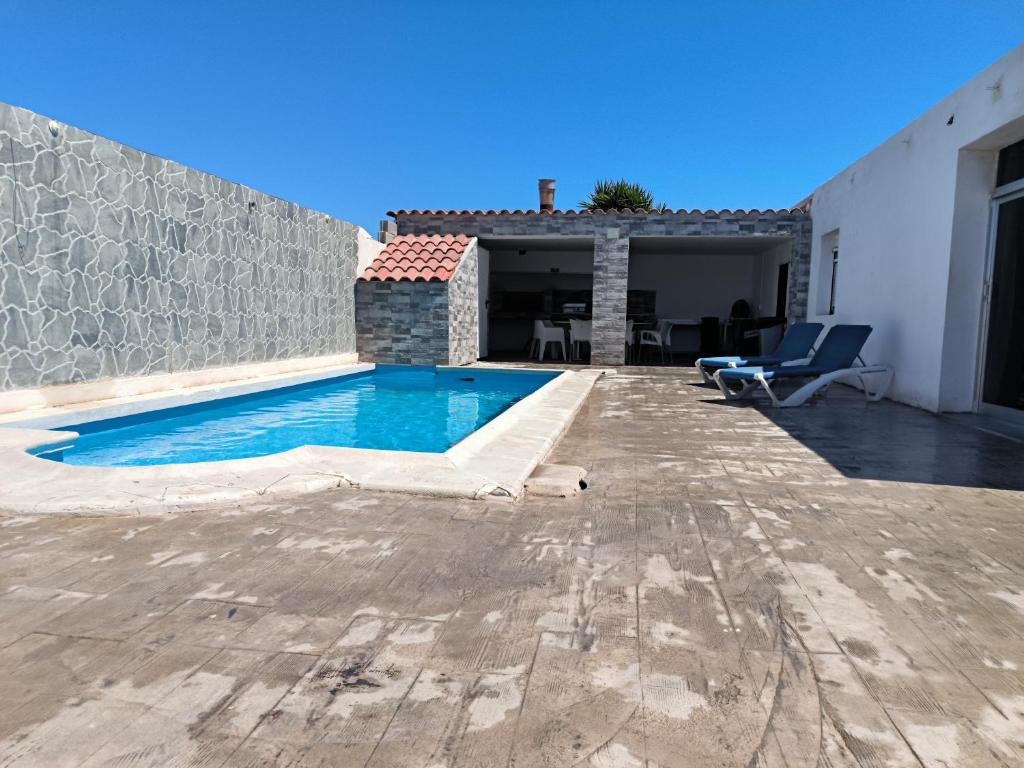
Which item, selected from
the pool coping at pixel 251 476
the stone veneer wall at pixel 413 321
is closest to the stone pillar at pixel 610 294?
the stone veneer wall at pixel 413 321

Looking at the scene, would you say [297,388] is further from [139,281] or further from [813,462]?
[813,462]

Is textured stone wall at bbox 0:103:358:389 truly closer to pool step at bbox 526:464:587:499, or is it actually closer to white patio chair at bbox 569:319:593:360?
pool step at bbox 526:464:587:499

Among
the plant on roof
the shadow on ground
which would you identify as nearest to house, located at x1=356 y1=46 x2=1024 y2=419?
the shadow on ground

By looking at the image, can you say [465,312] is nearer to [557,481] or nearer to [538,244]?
[538,244]

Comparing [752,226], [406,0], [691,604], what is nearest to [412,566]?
[691,604]

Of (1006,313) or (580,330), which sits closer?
(1006,313)

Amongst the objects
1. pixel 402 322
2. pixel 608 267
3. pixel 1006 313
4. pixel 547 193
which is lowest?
pixel 402 322

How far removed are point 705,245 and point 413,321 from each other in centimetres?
723

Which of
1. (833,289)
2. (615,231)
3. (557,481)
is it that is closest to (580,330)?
(615,231)

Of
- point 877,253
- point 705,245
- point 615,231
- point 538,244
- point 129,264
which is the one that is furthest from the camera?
point 538,244

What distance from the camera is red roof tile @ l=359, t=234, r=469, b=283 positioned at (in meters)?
11.4

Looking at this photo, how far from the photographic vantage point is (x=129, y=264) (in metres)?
6.56

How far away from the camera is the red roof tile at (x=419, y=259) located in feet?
37.4

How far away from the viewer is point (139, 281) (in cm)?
671
